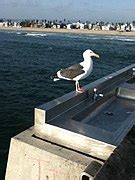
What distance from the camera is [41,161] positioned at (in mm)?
6609

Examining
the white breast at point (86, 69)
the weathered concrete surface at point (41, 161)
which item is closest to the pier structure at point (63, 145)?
the weathered concrete surface at point (41, 161)

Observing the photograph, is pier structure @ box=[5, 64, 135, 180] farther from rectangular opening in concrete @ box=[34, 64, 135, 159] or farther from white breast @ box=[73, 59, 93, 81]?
white breast @ box=[73, 59, 93, 81]

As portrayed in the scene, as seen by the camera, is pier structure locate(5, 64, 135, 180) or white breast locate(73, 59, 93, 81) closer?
pier structure locate(5, 64, 135, 180)

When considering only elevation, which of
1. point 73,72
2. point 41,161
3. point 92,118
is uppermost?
point 73,72

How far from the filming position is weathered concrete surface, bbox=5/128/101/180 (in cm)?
627

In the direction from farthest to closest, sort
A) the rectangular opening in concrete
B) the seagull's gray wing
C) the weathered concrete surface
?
the seagull's gray wing, the rectangular opening in concrete, the weathered concrete surface

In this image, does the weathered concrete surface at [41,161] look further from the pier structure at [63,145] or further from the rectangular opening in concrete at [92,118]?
the rectangular opening in concrete at [92,118]

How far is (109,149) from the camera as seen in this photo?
6.34 meters

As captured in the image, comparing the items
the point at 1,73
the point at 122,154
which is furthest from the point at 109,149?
the point at 1,73

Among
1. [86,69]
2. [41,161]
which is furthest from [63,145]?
[86,69]

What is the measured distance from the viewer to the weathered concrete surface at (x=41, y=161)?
6.27m

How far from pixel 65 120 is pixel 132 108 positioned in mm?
2963

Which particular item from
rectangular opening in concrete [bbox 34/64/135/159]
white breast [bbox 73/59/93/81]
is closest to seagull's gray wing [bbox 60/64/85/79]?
white breast [bbox 73/59/93/81]

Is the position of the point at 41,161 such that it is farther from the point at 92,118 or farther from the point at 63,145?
the point at 92,118
